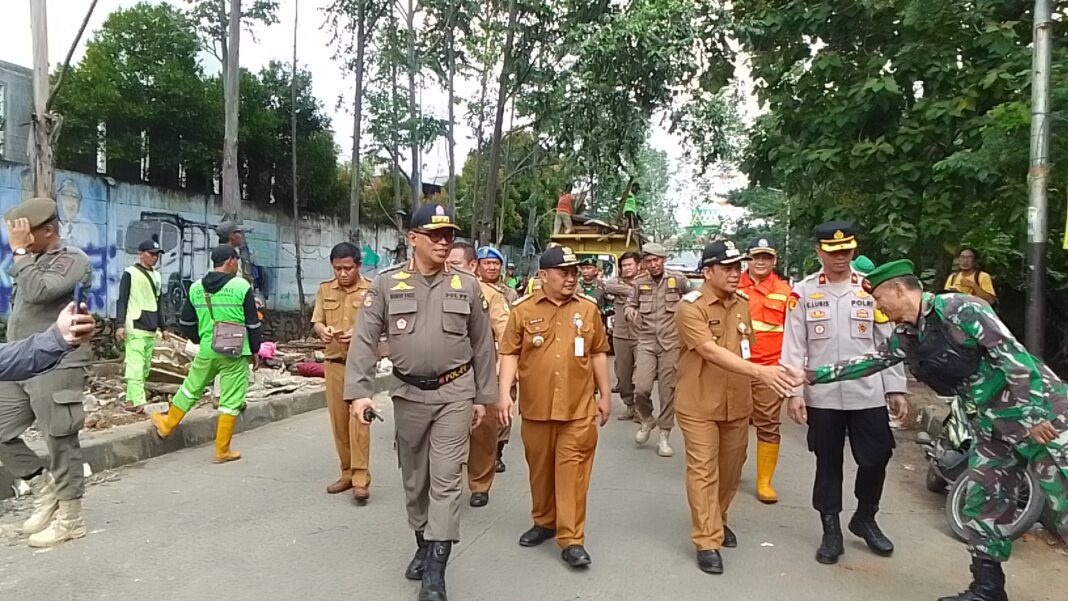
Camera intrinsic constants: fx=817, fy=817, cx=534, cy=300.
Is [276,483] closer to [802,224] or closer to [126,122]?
[802,224]

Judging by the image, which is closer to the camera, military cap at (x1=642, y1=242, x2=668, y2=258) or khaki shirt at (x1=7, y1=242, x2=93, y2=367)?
khaki shirt at (x1=7, y1=242, x2=93, y2=367)

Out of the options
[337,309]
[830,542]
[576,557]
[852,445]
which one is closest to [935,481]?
[852,445]

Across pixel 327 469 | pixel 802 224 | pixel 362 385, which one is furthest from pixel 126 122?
pixel 362 385

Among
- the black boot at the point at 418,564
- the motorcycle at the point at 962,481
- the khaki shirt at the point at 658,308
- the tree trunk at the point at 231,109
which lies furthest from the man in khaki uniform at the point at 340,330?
the tree trunk at the point at 231,109

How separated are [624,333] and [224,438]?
4.21 meters

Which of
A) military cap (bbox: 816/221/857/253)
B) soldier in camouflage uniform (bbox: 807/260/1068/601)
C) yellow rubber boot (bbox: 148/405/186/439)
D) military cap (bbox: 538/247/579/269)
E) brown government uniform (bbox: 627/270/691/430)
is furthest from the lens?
brown government uniform (bbox: 627/270/691/430)

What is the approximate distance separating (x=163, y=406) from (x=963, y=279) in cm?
910

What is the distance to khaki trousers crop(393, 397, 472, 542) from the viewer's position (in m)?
3.96

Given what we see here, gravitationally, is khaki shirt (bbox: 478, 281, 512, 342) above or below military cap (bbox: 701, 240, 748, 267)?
below

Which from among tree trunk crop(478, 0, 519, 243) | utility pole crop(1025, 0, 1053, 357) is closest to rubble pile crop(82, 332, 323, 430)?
utility pole crop(1025, 0, 1053, 357)

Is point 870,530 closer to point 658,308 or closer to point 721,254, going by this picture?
point 721,254

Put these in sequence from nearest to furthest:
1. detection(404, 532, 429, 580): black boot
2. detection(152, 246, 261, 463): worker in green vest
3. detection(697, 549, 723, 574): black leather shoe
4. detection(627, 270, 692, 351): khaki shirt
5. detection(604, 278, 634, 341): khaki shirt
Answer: detection(404, 532, 429, 580): black boot < detection(697, 549, 723, 574): black leather shoe < detection(152, 246, 261, 463): worker in green vest < detection(627, 270, 692, 351): khaki shirt < detection(604, 278, 634, 341): khaki shirt

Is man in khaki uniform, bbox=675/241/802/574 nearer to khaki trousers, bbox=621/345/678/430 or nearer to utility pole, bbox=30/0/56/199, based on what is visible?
khaki trousers, bbox=621/345/678/430

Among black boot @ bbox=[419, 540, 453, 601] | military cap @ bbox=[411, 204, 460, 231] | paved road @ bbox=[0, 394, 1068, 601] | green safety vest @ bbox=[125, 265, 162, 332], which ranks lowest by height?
paved road @ bbox=[0, 394, 1068, 601]
